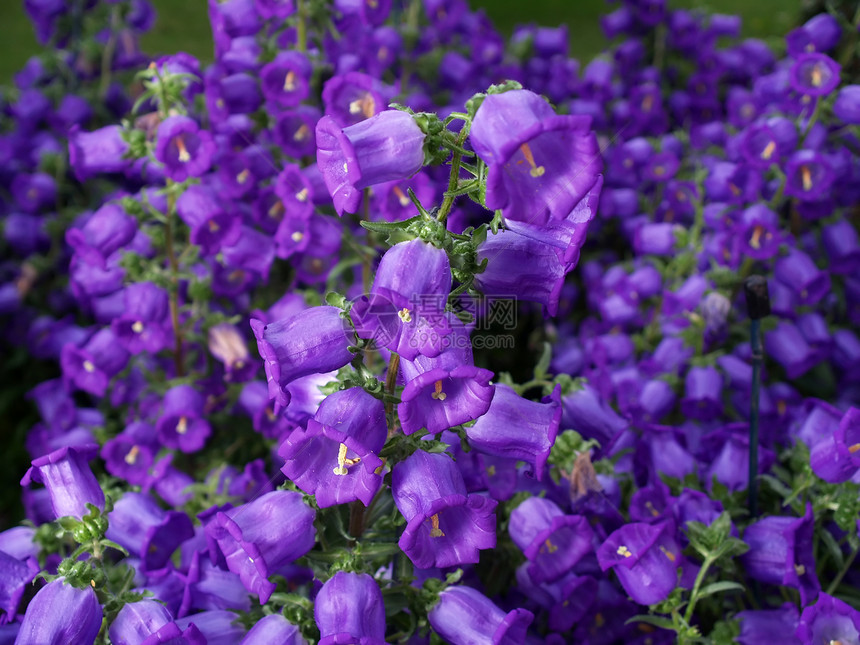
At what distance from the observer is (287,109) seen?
304 cm

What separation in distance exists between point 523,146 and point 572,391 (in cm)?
108

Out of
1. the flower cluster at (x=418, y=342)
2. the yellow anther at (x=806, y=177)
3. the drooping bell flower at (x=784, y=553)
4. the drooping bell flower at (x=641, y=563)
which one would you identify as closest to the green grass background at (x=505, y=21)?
the flower cluster at (x=418, y=342)

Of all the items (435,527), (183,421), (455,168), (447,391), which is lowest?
(183,421)

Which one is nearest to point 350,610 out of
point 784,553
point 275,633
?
point 275,633

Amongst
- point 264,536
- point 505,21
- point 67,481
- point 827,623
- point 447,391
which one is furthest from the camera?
point 505,21

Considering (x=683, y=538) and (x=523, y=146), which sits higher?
(x=523, y=146)

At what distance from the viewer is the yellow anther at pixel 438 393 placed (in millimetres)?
1418

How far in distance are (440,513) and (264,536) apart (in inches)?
14.5

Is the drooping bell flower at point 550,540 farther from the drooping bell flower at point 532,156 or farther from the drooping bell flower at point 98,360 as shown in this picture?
the drooping bell flower at point 98,360

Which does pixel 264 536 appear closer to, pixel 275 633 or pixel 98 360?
pixel 275 633

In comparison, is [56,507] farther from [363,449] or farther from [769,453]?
[769,453]

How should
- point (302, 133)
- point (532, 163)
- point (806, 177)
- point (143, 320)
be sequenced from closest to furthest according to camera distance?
point (532, 163) → point (143, 320) → point (302, 133) → point (806, 177)

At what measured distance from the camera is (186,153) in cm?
262

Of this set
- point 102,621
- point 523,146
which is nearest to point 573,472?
point 523,146
